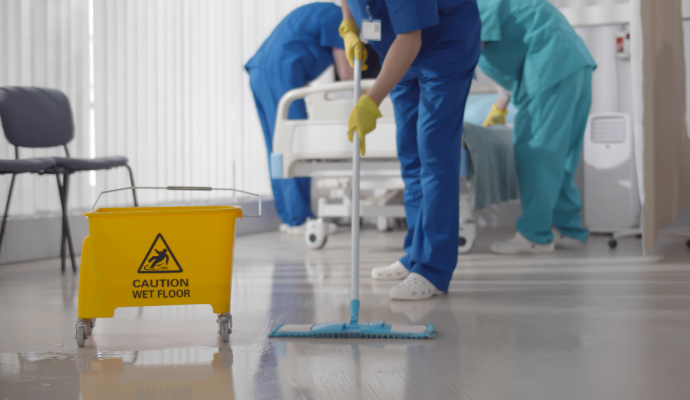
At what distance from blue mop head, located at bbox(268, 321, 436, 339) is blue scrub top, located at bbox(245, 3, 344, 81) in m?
2.37

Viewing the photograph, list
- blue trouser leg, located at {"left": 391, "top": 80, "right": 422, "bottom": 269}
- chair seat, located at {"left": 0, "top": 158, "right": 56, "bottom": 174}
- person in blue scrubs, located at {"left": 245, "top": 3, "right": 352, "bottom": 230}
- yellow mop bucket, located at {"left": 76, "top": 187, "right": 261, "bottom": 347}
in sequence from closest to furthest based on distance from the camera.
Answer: yellow mop bucket, located at {"left": 76, "top": 187, "right": 261, "bottom": 347}, blue trouser leg, located at {"left": 391, "top": 80, "right": 422, "bottom": 269}, chair seat, located at {"left": 0, "top": 158, "right": 56, "bottom": 174}, person in blue scrubs, located at {"left": 245, "top": 3, "right": 352, "bottom": 230}

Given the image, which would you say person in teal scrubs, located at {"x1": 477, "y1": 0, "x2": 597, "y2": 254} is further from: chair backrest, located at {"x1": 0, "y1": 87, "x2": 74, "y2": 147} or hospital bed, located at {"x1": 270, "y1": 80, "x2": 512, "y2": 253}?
chair backrest, located at {"x1": 0, "y1": 87, "x2": 74, "y2": 147}

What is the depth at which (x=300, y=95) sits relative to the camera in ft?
8.95

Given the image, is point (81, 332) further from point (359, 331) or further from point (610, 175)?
point (610, 175)

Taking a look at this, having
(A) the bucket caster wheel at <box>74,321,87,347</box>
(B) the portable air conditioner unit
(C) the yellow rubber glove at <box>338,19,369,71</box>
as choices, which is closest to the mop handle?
(C) the yellow rubber glove at <box>338,19,369,71</box>

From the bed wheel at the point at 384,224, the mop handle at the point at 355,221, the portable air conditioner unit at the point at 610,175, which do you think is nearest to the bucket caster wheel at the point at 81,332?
the mop handle at the point at 355,221

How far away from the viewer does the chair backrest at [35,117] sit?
2393mm

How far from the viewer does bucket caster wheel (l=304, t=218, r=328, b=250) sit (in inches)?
116

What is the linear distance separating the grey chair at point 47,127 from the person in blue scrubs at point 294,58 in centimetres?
119

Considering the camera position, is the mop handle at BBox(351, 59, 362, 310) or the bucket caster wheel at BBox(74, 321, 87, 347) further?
the mop handle at BBox(351, 59, 362, 310)

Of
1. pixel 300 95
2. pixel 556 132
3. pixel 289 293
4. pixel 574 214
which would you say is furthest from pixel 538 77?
pixel 289 293

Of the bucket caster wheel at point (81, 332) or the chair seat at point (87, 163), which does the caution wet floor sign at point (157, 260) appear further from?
the chair seat at point (87, 163)

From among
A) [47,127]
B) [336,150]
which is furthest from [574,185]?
[47,127]

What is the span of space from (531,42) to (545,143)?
1.53 ft
